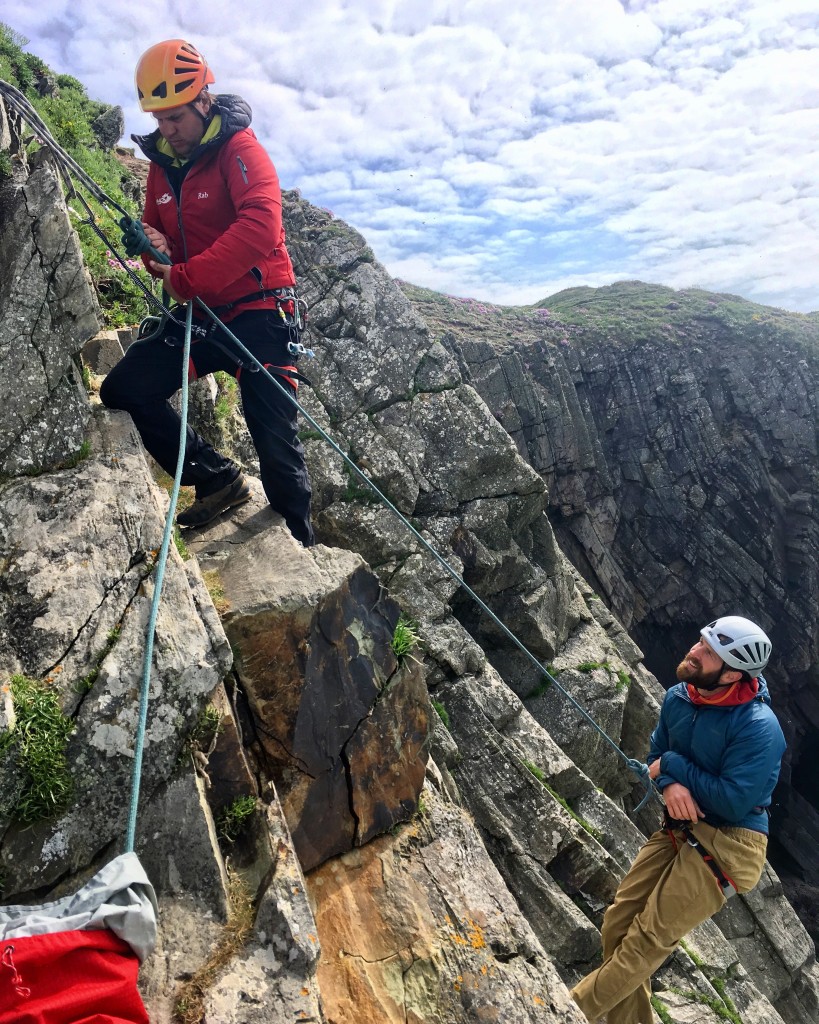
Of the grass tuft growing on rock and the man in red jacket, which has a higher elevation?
the man in red jacket

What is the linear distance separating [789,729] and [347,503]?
40.5 meters

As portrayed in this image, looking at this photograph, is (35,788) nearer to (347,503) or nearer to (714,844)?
(714,844)

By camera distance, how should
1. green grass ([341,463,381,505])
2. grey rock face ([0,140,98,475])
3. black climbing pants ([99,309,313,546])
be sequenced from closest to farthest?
grey rock face ([0,140,98,475]) → black climbing pants ([99,309,313,546]) → green grass ([341,463,381,505])

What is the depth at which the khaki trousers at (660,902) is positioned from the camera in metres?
6.23

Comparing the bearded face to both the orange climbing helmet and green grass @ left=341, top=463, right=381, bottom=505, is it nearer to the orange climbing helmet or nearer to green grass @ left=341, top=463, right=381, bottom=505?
the orange climbing helmet

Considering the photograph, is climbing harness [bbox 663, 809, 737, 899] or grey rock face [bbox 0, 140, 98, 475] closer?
grey rock face [bbox 0, 140, 98, 475]

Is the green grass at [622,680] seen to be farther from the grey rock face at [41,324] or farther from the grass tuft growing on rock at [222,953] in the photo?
the grey rock face at [41,324]

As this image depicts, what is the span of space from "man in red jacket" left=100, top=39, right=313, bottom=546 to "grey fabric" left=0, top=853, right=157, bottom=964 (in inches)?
173

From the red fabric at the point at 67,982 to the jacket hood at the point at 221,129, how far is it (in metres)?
6.59

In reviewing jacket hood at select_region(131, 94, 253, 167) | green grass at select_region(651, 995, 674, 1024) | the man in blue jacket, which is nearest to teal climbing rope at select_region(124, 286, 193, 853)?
jacket hood at select_region(131, 94, 253, 167)

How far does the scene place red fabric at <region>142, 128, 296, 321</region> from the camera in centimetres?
620

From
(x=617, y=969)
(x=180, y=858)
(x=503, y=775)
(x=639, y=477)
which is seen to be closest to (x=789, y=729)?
(x=639, y=477)

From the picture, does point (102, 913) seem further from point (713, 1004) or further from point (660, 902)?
point (713, 1004)

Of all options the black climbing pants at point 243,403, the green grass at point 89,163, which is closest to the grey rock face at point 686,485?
the green grass at point 89,163
